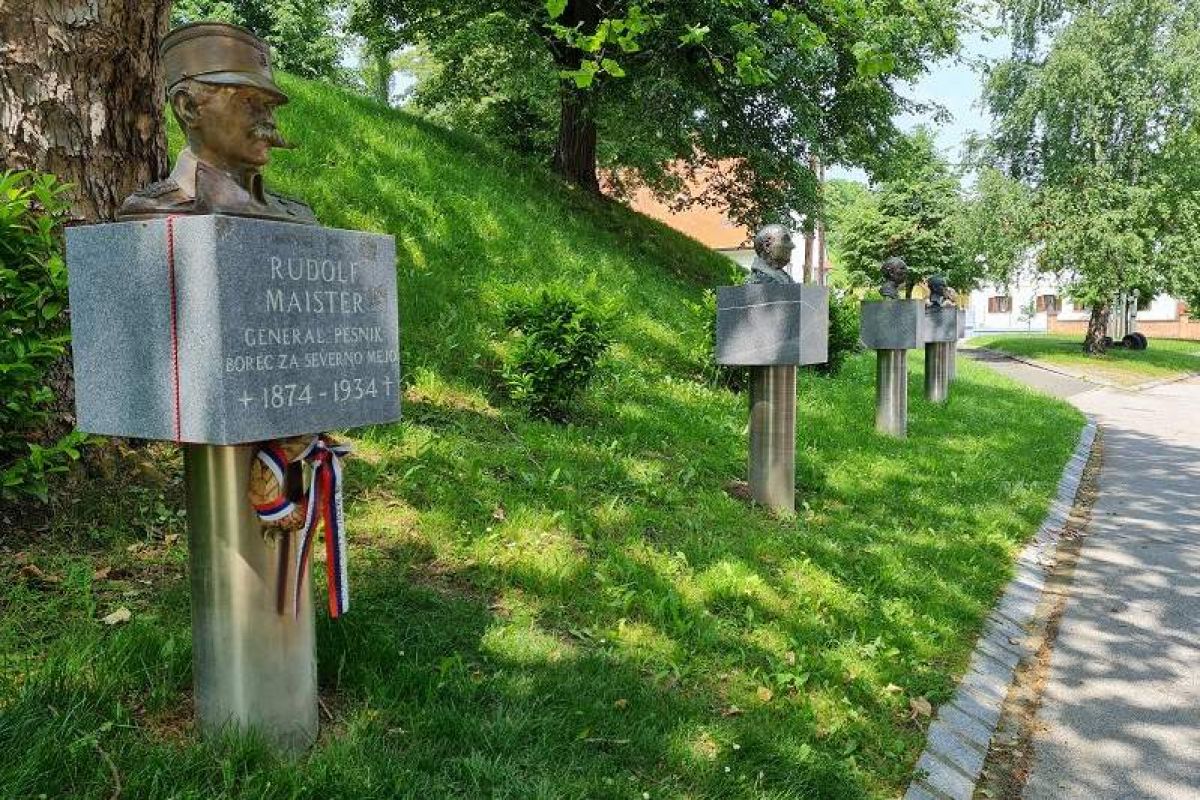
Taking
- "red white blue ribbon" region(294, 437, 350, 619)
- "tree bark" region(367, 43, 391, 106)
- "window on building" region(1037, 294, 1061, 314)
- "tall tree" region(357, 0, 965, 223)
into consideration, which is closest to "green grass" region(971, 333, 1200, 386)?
"tall tree" region(357, 0, 965, 223)

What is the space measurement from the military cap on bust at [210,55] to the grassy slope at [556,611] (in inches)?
73.6

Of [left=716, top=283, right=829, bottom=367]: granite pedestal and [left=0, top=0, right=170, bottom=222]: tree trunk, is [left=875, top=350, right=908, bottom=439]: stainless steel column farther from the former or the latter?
[left=0, top=0, right=170, bottom=222]: tree trunk

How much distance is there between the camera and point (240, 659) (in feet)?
8.87

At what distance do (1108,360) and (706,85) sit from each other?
67.4ft

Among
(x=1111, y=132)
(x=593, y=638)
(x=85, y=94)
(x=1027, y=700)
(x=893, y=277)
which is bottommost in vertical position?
(x=1027, y=700)

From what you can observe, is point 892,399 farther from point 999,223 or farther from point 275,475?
point 999,223

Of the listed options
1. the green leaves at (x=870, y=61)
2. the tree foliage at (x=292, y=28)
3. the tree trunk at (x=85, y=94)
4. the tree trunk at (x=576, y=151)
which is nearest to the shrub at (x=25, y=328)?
the tree trunk at (x=85, y=94)

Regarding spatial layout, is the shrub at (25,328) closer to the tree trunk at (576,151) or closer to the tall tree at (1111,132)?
the tree trunk at (576,151)

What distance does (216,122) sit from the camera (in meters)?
2.70

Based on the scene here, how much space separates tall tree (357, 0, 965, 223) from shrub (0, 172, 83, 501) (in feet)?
28.2

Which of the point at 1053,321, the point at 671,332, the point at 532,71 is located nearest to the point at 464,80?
the point at 532,71

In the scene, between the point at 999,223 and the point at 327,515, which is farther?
the point at 999,223

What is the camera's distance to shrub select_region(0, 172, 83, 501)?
3545 millimetres

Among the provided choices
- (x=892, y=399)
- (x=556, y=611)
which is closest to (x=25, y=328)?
(x=556, y=611)
